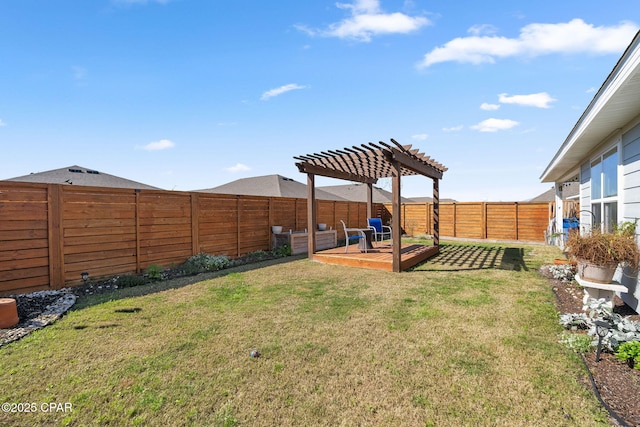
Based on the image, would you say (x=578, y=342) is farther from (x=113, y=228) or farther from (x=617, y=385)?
(x=113, y=228)

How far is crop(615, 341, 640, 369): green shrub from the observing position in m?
2.36

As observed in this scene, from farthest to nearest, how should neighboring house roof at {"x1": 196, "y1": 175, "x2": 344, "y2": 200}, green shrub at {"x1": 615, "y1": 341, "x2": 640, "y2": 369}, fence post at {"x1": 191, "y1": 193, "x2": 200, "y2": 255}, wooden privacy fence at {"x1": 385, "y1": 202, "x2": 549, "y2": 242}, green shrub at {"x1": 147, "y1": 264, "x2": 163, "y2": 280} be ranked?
neighboring house roof at {"x1": 196, "y1": 175, "x2": 344, "y2": 200}, wooden privacy fence at {"x1": 385, "y1": 202, "x2": 549, "y2": 242}, fence post at {"x1": 191, "y1": 193, "x2": 200, "y2": 255}, green shrub at {"x1": 147, "y1": 264, "x2": 163, "y2": 280}, green shrub at {"x1": 615, "y1": 341, "x2": 640, "y2": 369}

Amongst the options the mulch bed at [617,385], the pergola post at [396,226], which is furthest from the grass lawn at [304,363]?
the pergola post at [396,226]

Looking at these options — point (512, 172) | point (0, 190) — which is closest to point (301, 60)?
point (0, 190)

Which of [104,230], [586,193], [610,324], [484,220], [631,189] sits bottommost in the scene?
[610,324]

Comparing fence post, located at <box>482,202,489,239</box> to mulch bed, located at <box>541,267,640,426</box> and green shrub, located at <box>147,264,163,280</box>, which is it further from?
green shrub, located at <box>147,264,163,280</box>

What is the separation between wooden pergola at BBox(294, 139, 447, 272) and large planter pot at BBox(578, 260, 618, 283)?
3.16 metres

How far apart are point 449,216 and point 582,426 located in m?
13.0

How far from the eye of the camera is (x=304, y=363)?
250 centimetres

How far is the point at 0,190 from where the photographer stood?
439 cm

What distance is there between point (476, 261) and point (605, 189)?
10.7 ft

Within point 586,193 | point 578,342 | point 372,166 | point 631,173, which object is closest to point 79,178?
point 372,166

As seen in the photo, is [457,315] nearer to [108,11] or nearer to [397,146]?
[397,146]

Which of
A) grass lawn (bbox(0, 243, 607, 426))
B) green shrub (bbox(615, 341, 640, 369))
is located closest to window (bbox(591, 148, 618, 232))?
grass lawn (bbox(0, 243, 607, 426))
